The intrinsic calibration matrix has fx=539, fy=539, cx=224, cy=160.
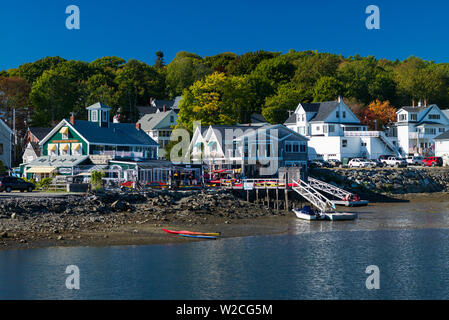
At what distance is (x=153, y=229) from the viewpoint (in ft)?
141

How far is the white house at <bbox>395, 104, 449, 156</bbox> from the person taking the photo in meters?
108

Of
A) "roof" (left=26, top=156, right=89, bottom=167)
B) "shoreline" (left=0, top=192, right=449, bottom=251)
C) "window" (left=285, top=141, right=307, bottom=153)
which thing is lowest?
"shoreline" (left=0, top=192, right=449, bottom=251)

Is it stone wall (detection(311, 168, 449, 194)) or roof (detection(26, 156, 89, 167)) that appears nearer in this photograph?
roof (detection(26, 156, 89, 167))

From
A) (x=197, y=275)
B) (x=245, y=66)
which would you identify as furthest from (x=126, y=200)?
(x=245, y=66)

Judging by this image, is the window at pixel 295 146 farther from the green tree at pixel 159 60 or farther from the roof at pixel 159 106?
the green tree at pixel 159 60

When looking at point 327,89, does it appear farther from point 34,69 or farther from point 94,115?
point 34,69

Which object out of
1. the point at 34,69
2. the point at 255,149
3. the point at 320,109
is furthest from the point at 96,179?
the point at 34,69

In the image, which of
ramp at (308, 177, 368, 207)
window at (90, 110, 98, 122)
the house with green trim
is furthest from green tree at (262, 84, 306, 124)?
window at (90, 110, 98, 122)

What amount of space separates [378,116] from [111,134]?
65.9 meters

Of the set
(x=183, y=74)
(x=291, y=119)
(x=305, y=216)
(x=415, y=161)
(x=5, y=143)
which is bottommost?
(x=305, y=216)

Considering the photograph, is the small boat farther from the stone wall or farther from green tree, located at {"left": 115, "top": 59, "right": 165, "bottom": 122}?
green tree, located at {"left": 115, "top": 59, "right": 165, "bottom": 122}

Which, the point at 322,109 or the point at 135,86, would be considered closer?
the point at 322,109

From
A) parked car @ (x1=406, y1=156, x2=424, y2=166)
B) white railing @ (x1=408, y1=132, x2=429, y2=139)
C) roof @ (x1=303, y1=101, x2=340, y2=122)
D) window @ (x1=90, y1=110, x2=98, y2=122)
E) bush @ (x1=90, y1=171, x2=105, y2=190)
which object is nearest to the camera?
bush @ (x1=90, y1=171, x2=105, y2=190)

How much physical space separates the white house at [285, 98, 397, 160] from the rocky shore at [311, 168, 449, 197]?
53.8 feet
